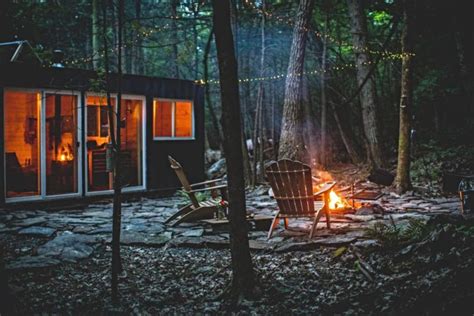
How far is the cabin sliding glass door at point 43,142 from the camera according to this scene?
880cm

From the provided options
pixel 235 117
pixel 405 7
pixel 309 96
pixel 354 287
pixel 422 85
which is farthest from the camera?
pixel 309 96

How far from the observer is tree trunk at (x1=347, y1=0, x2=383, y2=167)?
11336 mm

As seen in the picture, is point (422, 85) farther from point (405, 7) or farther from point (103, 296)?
point (103, 296)

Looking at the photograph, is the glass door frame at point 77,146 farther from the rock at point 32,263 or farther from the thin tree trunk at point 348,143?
the thin tree trunk at point 348,143

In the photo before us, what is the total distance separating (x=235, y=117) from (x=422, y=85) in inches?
387

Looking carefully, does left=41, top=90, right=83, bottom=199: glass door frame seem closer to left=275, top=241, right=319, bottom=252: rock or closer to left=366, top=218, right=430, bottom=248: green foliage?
left=275, top=241, right=319, bottom=252: rock

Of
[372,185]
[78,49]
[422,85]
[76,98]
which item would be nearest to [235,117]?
[76,98]

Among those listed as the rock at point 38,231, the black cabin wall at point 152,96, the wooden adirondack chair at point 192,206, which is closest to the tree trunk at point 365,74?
the black cabin wall at point 152,96

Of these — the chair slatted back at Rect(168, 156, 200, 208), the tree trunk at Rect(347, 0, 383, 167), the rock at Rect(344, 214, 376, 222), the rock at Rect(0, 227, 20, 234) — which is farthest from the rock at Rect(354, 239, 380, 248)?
the tree trunk at Rect(347, 0, 383, 167)

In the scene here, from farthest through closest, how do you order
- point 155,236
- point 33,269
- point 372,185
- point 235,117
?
1. point 372,185
2. point 155,236
3. point 33,269
4. point 235,117

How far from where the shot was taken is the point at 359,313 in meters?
3.40

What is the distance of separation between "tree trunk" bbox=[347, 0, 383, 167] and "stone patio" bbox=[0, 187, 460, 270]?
3.14 m

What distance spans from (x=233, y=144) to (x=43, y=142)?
6.13 metres

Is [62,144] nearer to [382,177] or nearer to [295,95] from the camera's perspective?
[295,95]
